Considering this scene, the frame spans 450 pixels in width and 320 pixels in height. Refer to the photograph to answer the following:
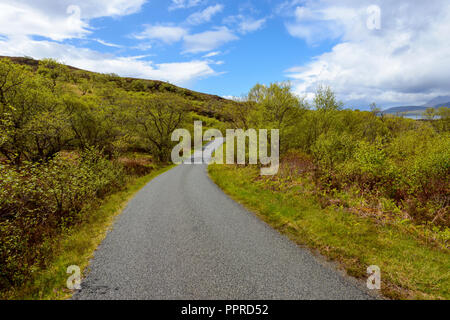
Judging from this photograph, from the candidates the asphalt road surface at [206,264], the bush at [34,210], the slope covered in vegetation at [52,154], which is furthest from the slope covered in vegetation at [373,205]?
the slope covered in vegetation at [52,154]

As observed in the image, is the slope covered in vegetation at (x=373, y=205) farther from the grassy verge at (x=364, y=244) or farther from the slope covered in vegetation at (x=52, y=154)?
the slope covered in vegetation at (x=52, y=154)

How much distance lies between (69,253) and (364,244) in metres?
10.2

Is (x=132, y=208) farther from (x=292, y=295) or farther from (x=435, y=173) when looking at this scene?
(x=435, y=173)

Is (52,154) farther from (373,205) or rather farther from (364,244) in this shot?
(373,205)

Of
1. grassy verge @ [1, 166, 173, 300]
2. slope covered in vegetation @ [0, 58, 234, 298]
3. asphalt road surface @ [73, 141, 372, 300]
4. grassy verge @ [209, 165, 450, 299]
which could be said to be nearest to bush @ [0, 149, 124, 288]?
slope covered in vegetation @ [0, 58, 234, 298]

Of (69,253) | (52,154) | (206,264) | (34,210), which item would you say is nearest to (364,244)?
(206,264)

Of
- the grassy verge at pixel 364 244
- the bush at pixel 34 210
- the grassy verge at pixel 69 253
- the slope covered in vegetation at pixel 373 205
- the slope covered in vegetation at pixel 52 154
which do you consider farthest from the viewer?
the slope covered in vegetation at pixel 52 154

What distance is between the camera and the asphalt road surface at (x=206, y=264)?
15.8ft

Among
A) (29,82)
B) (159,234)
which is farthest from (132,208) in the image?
(29,82)

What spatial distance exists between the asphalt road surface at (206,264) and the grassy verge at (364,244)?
2.37ft

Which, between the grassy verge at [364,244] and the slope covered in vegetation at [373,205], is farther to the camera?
the slope covered in vegetation at [373,205]

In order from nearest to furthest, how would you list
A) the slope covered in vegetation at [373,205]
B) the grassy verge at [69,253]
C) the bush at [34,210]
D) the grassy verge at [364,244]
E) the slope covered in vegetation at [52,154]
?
the grassy verge at [364,244] < the grassy verge at [69,253] < the slope covered in vegetation at [373,205] < the bush at [34,210] < the slope covered in vegetation at [52,154]

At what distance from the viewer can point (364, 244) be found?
6.63 m
